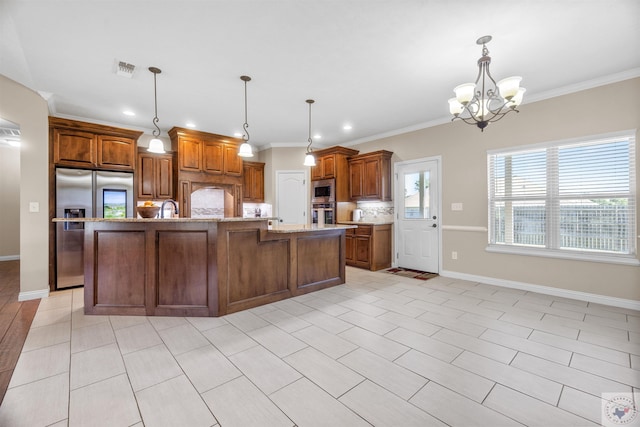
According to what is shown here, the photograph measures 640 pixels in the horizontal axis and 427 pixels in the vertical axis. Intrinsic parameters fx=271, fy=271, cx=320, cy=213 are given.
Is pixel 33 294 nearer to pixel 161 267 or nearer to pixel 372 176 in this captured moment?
pixel 161 267

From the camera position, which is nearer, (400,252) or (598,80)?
(598,80)

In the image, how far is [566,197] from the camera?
12.0ft

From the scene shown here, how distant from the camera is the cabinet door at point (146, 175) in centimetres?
502

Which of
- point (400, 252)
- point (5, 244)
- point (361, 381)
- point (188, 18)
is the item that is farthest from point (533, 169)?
point (5, 244)

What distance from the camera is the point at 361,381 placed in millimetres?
1844

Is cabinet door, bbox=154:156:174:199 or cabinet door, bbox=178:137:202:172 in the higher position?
cabinet door, bbox=178:137:202:172

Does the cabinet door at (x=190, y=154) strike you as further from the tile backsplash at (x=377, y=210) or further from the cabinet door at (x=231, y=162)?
the tile backsplash at (x=377, y=210)

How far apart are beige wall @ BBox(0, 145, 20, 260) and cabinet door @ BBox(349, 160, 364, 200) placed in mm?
7767

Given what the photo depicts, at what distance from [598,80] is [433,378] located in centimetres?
411

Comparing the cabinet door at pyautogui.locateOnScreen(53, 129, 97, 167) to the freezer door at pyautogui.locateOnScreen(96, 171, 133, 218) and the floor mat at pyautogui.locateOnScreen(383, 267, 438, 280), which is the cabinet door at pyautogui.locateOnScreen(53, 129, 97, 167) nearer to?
the freezer door at pyautogui.locateOnScreen(96, 171, 133, 218)

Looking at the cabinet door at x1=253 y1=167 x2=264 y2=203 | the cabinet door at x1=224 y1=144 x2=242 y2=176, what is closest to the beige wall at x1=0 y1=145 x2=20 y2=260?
the cabinet door at x1=224 y1=144 x2=242 y2=176

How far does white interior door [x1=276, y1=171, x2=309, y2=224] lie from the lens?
6.60 meters

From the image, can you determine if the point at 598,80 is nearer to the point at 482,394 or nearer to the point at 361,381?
the point at 482,394

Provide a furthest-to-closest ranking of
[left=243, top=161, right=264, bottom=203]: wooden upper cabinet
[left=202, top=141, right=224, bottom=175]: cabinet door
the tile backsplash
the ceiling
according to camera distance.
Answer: [left=243, top=161, right=264, bottom=203]: wooden upper cabinet, the tile backsplash, [left=202, top=141, right=224, bottom=175]: cabinet door, the ceiling
